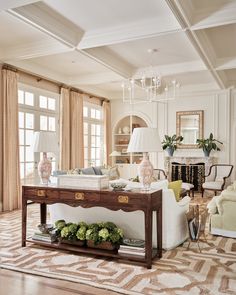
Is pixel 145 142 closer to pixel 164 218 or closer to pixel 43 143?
pixel 164 218

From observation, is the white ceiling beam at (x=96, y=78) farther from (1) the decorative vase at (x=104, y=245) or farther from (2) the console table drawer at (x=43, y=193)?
(1) the decorative vase at (x=104, y=245)

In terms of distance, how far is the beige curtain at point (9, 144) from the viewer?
6.21 metres

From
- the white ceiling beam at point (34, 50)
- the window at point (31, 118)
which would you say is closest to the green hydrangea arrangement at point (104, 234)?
the white ceiling beam at point (34, 50)

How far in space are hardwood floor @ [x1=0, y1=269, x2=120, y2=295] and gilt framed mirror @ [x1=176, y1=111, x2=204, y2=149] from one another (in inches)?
279

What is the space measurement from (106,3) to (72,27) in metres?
0.98

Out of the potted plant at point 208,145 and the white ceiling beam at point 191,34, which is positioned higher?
the white ceiling beam at point 191,34

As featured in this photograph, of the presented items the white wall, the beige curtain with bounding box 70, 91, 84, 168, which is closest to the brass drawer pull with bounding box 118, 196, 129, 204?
the beige curtain with bounding box 70, 91, 84, 168

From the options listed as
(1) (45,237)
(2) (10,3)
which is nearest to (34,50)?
(2) (10,3)

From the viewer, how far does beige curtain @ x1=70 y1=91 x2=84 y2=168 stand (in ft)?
27.1

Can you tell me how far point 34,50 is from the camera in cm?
561

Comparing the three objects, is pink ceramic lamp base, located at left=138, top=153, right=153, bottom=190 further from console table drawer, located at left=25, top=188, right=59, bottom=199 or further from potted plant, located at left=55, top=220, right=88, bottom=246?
console table drawer, located at left=25, top=188, right=59, bottom=199

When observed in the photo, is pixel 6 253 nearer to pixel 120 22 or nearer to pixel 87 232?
pixel 87 232

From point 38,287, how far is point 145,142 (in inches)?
72.2

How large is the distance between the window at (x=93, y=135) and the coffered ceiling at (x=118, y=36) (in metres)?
1.87
